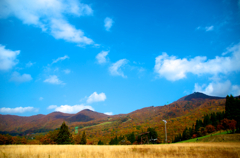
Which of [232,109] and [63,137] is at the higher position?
[232,109]

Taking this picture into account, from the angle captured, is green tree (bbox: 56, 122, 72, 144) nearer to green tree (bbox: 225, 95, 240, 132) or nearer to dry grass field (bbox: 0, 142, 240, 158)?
dry grass field (bbox: 0, 142, 240, 158)

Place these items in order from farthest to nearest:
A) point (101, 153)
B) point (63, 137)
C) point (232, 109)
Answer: point (232, 109)
point (63, 137)
point (101, 153)

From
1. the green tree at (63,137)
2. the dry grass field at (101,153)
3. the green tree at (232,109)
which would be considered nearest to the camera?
the dry grass field at (101,153)

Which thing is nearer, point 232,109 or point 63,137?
point 63,137

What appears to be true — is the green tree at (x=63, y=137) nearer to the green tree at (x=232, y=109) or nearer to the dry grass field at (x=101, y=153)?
the dry grass field at (x=101, y=153)

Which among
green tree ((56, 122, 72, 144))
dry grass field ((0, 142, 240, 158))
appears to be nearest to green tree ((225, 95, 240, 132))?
dry grass field ((0, 142, 240, 158))

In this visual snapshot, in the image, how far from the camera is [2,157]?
7.22 meters

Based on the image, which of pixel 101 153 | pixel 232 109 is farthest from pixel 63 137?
pixel 232 109

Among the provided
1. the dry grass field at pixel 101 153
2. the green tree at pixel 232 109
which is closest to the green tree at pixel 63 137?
the dry grass field at pixel 101 153

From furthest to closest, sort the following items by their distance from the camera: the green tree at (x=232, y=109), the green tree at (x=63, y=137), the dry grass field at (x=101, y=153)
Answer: the green tree at (x=232, y=109)
the green tree at (x=63, y=137)
the dry grass field at (x=101, y=153)

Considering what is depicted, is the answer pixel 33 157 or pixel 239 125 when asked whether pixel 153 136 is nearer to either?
pixel 239 125

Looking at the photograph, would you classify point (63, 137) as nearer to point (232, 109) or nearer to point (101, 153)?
point (101, 153)

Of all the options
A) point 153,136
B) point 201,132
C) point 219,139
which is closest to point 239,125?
point 219,139

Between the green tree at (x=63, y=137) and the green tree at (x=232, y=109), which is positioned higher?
the green tree at (x=232, y=109)
